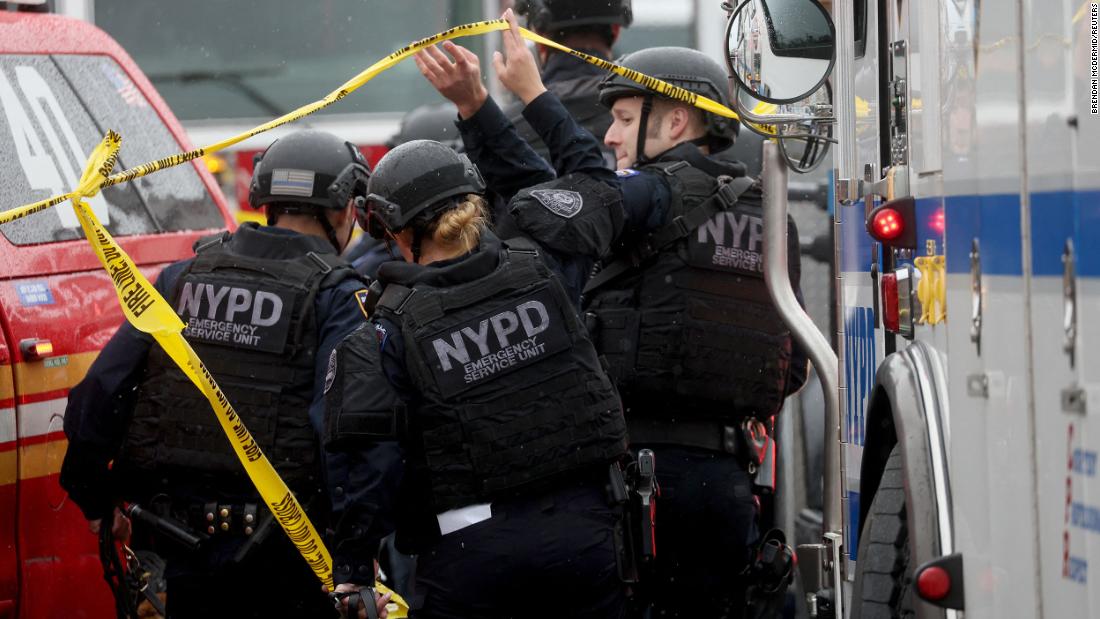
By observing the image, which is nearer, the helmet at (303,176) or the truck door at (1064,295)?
the truck door at (1064,295)

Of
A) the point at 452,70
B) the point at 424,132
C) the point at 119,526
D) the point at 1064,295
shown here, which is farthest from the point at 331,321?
the point at 424,132

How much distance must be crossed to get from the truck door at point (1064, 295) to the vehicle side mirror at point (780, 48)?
4.91ft

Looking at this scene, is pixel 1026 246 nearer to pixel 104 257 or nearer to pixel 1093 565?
pixel 1093 565

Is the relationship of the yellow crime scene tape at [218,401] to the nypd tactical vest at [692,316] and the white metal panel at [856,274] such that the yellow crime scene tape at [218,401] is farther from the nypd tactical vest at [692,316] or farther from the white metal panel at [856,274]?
the white metal panel at [856,274]

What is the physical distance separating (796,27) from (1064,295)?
1.74 meters

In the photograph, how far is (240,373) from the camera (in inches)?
168

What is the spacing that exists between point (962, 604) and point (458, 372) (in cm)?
148

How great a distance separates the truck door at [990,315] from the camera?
A: 7.34 ft

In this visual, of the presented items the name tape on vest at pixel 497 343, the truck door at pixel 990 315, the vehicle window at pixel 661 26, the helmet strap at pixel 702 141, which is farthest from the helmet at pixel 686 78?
the vehicle window at pixel 661 26

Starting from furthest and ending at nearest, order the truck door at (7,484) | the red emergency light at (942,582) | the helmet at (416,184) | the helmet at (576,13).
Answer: the helmet at (576,13), the truck door at (7,484), the helmet at (416,184), the red emergency light at (942,582)

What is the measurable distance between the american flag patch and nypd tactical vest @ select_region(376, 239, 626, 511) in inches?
30.7

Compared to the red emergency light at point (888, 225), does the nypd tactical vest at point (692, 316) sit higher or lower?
lower

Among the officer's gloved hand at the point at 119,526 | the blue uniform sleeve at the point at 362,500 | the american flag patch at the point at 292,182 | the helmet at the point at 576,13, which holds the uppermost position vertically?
the helmet at the point at 576,13

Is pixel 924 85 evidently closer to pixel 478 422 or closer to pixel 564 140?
pixel 478 422
